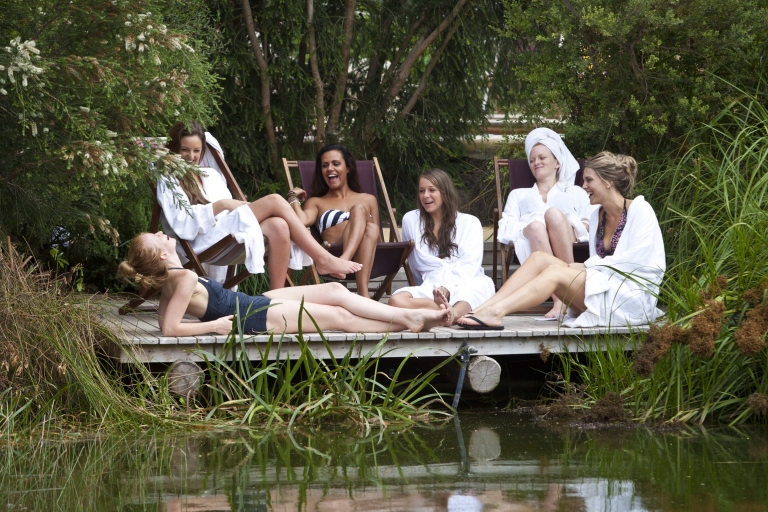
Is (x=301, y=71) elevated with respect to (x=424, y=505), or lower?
elevated

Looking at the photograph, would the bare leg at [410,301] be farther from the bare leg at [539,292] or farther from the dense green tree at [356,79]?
the dense green tree at [356,79]

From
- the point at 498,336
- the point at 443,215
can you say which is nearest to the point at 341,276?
the point at 443,215

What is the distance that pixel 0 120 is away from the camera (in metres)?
5.13

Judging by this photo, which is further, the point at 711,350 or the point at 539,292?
the point at 539,292

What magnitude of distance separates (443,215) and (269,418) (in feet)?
6.86

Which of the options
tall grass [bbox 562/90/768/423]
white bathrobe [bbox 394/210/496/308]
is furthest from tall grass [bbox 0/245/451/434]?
white bathrobe [bbox 394/210/496/308]

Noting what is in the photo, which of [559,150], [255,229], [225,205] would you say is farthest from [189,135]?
[559,150]

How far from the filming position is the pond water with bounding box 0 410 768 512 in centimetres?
329

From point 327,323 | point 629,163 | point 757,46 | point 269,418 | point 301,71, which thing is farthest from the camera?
point 301,71

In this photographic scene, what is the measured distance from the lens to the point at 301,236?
19.2ft

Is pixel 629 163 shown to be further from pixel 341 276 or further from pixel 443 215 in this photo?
pixel 341 276

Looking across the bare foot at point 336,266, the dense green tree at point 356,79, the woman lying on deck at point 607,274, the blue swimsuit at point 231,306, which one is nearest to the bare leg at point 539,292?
the woman lying on deck at point 607,274

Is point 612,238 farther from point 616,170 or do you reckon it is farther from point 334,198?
point 334,198

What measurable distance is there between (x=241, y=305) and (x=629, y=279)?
77.4 inches
